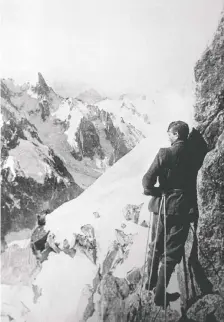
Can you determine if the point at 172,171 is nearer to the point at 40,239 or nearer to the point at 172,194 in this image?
the point at 172,194

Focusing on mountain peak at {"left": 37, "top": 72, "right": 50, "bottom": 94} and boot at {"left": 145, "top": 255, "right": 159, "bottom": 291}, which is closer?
boot at {"left": 145, "top": 255, "right": 159, "bottom": 291}

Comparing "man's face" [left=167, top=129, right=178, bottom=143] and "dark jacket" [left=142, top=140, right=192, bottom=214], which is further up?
"man's face" [left=167, top=129, right=178, bottom=143]

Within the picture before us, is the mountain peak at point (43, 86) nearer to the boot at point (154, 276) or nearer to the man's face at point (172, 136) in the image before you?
the man's face at point (172, 136)

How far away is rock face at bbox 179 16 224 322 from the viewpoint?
2441 millimetres

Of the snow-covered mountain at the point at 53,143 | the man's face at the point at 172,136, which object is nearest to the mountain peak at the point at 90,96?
the snow-covered mountain at the point at 53,143

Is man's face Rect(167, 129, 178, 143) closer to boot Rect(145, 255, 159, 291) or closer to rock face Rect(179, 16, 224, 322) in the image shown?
rock face Rect(179, 16, 224, 322)

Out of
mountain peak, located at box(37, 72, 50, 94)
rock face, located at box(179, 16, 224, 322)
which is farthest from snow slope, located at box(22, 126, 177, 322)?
mountain peak, located at box(37, 72, 50, 94)

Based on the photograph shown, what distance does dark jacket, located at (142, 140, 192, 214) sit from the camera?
2.49 meters

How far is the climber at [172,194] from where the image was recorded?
248 cm

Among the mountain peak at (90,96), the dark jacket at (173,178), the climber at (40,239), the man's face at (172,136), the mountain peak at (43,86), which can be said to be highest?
the mountain peak at (43,86)

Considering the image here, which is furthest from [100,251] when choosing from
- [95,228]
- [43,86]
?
[43,86]

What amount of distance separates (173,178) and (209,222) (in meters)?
0.32

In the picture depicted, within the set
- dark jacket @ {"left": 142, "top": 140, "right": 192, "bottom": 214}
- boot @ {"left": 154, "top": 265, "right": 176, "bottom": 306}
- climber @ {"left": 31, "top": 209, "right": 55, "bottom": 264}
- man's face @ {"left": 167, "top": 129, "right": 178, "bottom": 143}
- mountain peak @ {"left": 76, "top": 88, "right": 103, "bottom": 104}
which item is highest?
mountain peak @ {"left": 76, "top": 88, "right": 103, "bottom": 104}

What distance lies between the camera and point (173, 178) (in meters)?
2.50
